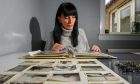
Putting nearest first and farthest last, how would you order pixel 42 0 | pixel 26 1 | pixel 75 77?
pixel 75 77 → pixel 26 1 → pixel 42 0

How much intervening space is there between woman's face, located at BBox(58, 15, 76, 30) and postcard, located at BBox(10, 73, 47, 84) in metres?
1.35

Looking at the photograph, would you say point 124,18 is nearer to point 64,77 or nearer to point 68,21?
point 68,21

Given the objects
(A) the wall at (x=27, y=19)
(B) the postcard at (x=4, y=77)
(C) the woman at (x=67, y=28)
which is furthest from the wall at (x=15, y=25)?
(B) the postcard at (x=4, y=77)

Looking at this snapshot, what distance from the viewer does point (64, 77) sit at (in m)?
0.57

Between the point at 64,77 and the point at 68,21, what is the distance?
54.1 inches

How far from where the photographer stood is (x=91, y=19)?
9.59 ft

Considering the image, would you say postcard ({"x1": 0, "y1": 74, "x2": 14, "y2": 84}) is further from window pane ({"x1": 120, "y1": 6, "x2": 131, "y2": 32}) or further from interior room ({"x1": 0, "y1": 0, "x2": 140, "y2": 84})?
window pane ({"x1": 120, "y1": 6, "x2": 131, "y2": 32})

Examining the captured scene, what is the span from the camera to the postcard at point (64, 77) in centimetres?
53

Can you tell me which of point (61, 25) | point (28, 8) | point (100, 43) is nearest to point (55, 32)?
point (61, 25)

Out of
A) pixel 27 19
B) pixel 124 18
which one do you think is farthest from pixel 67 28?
pixel 124 18

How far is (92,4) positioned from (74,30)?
1003 mm

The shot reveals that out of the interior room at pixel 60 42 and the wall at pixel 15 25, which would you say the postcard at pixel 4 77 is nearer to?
the interior room at pixel 60 42

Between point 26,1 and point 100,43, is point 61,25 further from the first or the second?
point 100,43

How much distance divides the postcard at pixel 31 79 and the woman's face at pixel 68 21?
4.42 feet
